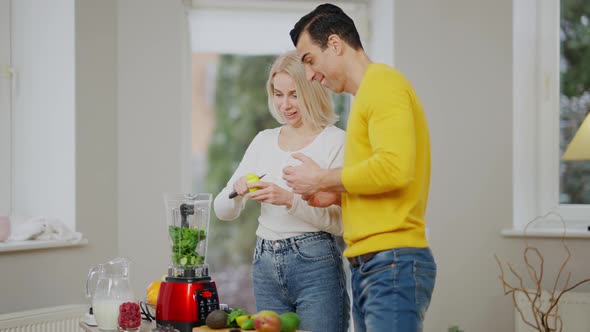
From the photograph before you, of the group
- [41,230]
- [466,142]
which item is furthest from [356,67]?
[41,230]

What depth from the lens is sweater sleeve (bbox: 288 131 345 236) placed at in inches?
85.4

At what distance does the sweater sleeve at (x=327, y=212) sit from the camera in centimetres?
217

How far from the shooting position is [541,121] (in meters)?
3.62

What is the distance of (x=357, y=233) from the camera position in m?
1.80

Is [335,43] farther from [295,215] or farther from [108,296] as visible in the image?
[108,296]

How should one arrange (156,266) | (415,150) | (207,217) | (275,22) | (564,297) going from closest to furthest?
(415,150), (207,217), (564,297), (156,266), (275,22)

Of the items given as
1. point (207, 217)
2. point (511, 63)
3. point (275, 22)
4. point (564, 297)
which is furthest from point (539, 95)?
point (207, 217)

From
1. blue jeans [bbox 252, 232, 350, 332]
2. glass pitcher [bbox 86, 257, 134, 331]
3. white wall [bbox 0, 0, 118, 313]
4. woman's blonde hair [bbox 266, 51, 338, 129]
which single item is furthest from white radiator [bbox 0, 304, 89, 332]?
woman's blonde hair [bbox 266, 51, 338, 129]

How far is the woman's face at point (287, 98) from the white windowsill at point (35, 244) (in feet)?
4.38

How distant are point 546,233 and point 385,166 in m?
1.97

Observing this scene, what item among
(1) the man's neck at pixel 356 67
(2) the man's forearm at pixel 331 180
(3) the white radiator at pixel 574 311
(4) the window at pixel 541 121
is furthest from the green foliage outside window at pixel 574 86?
(2) the man's forearm at pixel 331 180

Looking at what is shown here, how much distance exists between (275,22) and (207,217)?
175cm

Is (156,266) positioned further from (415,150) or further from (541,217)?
(415,150)

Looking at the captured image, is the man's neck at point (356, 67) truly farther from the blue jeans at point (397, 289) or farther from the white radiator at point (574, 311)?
the white radiator at point (574, 311)
